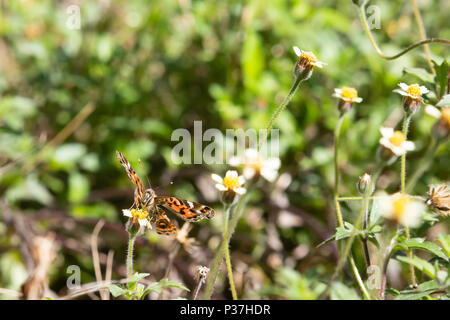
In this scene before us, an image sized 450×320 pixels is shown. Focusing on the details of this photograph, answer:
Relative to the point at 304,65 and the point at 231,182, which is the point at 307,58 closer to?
the point at 304,65

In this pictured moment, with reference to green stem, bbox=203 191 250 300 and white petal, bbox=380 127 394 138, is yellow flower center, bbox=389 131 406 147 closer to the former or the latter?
white petal, bbox=380 127 394 138

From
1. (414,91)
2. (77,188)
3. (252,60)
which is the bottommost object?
(414,91)

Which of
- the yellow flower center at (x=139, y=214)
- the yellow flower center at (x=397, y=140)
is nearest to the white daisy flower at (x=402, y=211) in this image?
the yellow flower center at (x=397, y=140)

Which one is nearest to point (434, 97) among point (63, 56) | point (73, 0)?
point (63, 56)

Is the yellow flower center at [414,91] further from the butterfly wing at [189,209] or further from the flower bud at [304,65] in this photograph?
the butterfly wing at [189,209]

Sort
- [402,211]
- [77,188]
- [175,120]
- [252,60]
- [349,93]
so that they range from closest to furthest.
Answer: [402,211] < [349,93] < [77,188] < [252,60] < [175,120]

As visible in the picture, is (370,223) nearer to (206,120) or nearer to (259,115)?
(259,115)

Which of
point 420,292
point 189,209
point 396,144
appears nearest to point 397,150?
point 396,144
